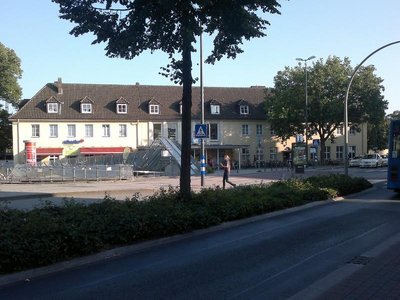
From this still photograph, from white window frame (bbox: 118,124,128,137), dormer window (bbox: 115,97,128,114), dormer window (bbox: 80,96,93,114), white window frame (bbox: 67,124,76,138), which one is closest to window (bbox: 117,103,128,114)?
dormer window (bbox: 115,97,128,114)

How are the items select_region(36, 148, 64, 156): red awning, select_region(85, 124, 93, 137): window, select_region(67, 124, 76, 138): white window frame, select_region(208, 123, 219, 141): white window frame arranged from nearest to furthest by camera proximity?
1. select_region(36, 148, 64, 156): red awning
2. select_region(67, 124, 76, 138): white window frame
3. select_region(85, 124, 93, 137): window
4. select_region(208, 123, 219, 141): white window frame

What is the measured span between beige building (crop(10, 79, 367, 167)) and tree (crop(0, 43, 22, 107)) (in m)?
6.75

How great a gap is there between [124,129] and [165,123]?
16.9ft

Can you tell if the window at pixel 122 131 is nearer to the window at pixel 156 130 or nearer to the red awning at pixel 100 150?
the red awning at pixel 100 150

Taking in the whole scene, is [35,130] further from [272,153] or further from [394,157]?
[394,157]

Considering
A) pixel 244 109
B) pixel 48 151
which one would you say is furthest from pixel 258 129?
pixel 48 151

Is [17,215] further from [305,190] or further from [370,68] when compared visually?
[370,68]

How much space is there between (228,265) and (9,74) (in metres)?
63.2

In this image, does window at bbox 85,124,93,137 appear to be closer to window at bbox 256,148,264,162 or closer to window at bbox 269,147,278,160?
window at bbox 256,148,264,162

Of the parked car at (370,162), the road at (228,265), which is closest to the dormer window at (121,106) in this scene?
the parked car at (370,162)

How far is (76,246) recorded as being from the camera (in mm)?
8109

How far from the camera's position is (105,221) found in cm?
906

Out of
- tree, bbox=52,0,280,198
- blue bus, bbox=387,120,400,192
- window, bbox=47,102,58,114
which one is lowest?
blue bus, bbox=387,120,400,192

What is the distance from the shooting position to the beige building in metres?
57.5
